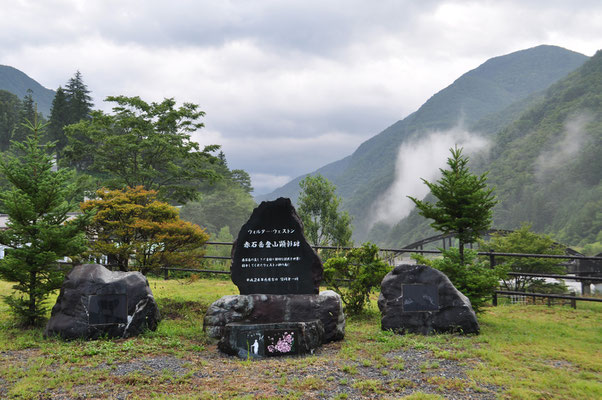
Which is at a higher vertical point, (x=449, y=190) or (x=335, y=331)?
(x=449, y=190)

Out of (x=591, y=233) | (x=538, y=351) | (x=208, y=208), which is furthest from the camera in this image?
(x=591, y=233)

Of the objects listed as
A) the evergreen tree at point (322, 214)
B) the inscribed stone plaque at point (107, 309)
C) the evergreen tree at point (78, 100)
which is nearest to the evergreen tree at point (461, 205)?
the inscribed stone plaque at point (107, 309)

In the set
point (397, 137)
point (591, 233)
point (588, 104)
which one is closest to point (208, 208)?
point (591, 233)

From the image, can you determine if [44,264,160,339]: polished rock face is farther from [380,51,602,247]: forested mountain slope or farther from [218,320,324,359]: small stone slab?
[380,51,602,247]: forested mountain slope

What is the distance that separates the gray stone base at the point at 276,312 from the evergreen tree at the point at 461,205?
3088 mm

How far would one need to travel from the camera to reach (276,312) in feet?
24.3

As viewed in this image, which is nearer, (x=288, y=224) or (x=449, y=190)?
(x=288, y=224)

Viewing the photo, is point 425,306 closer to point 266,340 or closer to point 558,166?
point 266,340

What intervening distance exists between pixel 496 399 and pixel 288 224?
4.42m

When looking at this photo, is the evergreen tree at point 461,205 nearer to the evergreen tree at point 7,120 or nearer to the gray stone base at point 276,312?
the gray stone base at point 276,312

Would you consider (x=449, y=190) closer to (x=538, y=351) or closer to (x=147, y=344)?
(x=538, y=351)

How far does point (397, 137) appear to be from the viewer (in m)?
186

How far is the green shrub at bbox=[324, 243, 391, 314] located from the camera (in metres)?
9.12

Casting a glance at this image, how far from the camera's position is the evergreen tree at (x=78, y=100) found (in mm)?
44562
